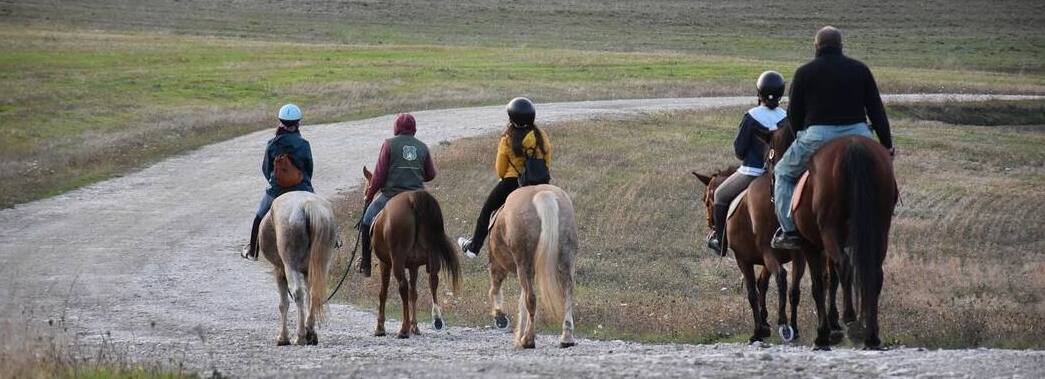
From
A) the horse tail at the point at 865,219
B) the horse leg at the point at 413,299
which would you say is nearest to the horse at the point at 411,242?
the horse leg at the point at 413,299

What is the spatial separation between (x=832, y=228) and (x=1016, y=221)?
53.0ft

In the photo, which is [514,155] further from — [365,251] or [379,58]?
[379,58]

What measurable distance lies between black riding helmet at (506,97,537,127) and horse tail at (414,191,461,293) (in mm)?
1311

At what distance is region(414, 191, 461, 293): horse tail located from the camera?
15.6 meters

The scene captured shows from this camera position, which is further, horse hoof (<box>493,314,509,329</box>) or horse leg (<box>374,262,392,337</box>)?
horse hoof (<box>493,314,509,329</box>)

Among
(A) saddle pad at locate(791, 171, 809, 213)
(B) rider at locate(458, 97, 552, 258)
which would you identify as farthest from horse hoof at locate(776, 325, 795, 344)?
(B) rider at locate(458, 97, 552, 258)

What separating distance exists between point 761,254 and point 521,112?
2.79 metres

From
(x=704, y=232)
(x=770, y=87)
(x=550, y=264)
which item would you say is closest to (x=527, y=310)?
(x=550, y=264)

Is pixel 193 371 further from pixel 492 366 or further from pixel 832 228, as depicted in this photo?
pixel 832 228

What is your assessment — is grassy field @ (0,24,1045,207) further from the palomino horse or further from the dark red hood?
the palomino horse

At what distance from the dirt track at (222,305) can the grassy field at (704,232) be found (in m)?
1.70

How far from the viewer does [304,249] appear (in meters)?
15.0

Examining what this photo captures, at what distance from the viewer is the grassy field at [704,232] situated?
16.5 m

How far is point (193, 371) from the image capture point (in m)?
11.4
